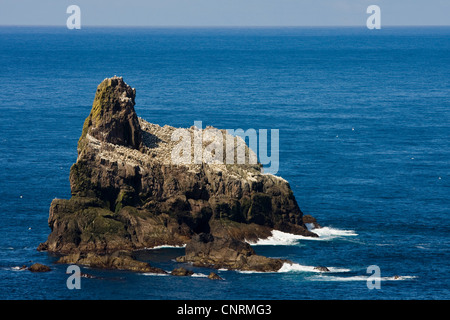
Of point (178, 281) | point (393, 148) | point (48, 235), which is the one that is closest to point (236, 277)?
point (178, 281)

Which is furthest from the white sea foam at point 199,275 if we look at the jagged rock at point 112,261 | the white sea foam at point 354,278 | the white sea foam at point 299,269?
the white sea foam at point 354,278

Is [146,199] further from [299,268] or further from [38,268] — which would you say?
[299,268]

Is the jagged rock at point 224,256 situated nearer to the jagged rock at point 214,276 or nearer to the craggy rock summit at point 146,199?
the craggy rock summit at point 146,199

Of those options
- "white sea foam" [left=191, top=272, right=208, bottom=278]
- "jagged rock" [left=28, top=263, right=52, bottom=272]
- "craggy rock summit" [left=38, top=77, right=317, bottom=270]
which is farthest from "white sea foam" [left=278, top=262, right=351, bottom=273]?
"jagged rock" [left=28, top=263, right=52, bottom=272]

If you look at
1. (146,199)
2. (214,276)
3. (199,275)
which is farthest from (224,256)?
(146,199)

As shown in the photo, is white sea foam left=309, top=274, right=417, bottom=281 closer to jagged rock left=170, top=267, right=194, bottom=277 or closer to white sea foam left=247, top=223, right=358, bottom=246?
white sea foam left=247, top=223, right=358, bottom=246
